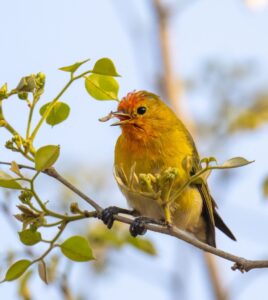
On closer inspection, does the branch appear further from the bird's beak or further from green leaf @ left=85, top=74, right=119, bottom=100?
the bird's beak

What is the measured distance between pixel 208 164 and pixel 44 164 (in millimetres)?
626

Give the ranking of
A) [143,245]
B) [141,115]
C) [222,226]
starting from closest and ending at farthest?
1. [143,245]
2. [141,115]
3. [222,226]

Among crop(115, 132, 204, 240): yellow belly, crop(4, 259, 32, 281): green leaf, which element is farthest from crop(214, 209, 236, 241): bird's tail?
crop(4, 259, 32, 281): green leaf

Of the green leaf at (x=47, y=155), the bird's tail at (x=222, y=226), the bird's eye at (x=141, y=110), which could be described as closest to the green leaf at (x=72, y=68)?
the green leaf at (x=47, y=155)

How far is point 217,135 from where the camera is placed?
22.4 feet

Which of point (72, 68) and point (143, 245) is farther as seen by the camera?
point (143, 245)

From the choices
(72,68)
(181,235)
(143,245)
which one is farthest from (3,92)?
(143,245)

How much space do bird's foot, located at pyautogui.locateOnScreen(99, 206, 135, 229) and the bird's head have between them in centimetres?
53

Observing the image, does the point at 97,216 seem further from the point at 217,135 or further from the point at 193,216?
the point at 217,135

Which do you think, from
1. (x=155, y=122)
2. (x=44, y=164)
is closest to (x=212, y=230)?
(x=155, y=122)

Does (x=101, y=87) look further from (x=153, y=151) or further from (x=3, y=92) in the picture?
(x=153, y=151)

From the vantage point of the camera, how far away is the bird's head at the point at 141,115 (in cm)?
450

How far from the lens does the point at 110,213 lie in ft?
11.4

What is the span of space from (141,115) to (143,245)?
120cm
